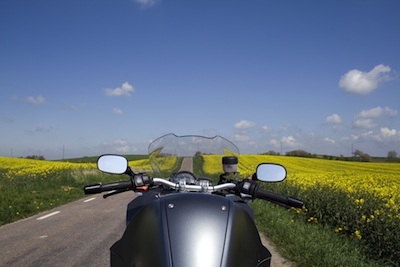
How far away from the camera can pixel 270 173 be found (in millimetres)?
2857

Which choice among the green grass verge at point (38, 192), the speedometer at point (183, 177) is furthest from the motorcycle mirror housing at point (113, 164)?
the green grass verge at point (38, 192)

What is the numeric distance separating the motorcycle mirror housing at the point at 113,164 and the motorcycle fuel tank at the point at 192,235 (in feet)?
2.67

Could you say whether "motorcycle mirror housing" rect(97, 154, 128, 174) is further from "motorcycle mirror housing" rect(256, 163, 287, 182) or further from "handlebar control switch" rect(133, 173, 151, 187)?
"motorcycle mirror housing" rect(256, 163, 287, 182)

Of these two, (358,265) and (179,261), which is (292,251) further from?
(179,261)

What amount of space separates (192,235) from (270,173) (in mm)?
1230

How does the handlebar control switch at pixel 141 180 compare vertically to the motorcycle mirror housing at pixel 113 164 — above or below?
below

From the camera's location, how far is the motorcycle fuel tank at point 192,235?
5.62ft

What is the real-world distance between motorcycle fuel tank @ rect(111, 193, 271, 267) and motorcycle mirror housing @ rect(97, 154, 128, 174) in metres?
0.82

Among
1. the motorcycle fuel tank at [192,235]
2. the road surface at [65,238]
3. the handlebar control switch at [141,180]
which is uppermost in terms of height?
the handlebar control switch at [141,180]

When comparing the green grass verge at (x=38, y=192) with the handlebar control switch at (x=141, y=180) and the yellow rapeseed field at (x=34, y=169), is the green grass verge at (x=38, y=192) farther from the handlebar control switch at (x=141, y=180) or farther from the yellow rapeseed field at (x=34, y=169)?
the handlebar control switch at (x=141, y=180)

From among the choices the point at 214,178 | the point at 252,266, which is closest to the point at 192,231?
the point at 252,266

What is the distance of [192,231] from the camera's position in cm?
178

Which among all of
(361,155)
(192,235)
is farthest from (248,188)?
(361,155)

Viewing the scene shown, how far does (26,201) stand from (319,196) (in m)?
8.16
